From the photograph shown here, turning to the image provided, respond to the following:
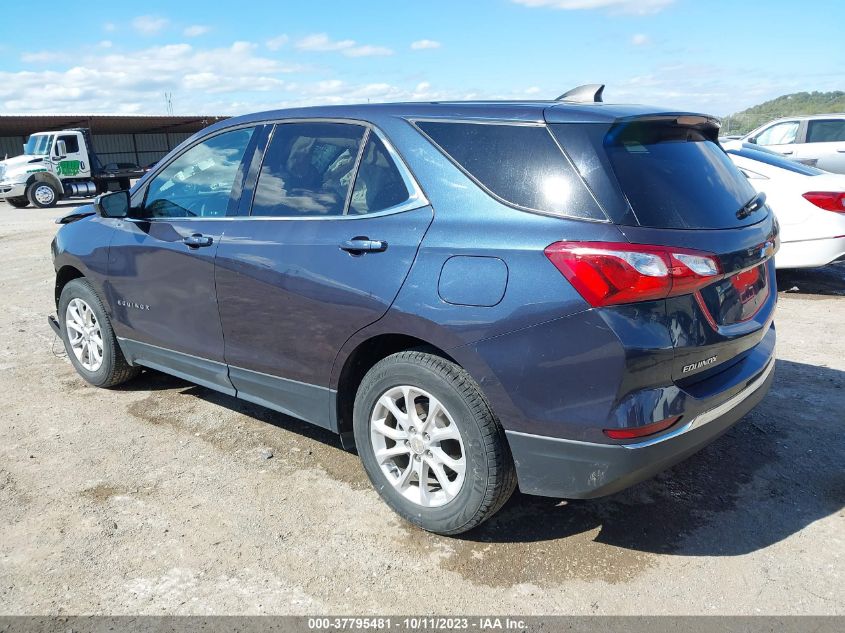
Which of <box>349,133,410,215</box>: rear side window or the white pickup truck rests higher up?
<box>349,133,410,215</box>: rear side window

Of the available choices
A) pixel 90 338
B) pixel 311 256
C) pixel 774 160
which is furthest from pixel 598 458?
pixel 774 160

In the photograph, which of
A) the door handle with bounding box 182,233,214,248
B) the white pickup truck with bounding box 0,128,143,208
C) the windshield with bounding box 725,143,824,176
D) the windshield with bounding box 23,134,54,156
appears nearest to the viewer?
the door handle with bounding box 182,233,214,248

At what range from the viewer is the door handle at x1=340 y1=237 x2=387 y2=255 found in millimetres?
2980

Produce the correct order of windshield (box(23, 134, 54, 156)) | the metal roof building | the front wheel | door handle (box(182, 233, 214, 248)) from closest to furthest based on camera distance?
1. door handle (box(182, 233, 214, 248))
2. the front wheel
3. windshield (box(23, 134, 54, 156))
4. the metal roof building

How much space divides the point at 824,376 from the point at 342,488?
3.37 m

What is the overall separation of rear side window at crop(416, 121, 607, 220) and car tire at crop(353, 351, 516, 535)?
726mm

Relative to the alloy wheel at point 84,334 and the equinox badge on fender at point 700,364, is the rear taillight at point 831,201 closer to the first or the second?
the equinox badge on fender at point 700,364

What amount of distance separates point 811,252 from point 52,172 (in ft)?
71.6

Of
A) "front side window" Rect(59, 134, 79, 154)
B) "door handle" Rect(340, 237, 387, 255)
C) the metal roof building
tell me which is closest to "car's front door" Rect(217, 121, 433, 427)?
"door handle" Rect(340, 237, 387, 255)

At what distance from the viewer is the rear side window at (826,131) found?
13.7 m

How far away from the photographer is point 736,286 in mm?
2768

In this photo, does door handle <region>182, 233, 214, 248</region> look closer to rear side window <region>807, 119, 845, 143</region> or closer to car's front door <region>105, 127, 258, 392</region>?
car's front door <region>105, 127, 258, 392</region>

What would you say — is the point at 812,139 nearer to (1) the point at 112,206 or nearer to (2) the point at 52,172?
(1) the point at 112,206

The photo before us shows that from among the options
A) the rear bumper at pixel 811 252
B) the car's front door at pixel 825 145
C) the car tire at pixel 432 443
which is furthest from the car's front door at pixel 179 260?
the car's front door at pixel 825 145
